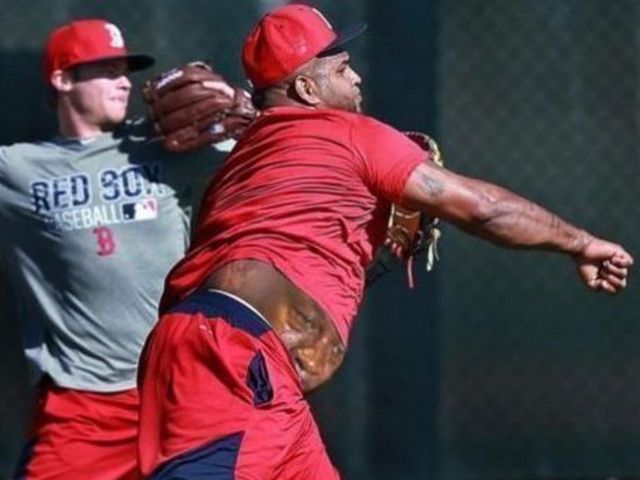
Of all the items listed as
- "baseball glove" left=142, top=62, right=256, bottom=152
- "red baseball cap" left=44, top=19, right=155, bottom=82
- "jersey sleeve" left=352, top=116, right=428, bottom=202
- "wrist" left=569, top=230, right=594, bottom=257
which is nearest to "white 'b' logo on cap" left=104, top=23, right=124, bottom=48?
"red baseball cap" left=44, top=19, right=155, bottom=82

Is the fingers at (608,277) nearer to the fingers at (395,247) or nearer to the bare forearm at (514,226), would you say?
the bare forearm at (514,226)

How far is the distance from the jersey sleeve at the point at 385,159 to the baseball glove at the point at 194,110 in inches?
56.1

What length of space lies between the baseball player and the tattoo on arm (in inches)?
63.7

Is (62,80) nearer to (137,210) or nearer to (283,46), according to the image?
(137,210)

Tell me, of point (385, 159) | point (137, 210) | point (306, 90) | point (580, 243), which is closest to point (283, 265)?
point (385, 159)

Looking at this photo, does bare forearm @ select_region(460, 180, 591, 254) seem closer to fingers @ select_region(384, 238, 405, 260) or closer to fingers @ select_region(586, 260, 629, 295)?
fingers @ select_region(586, 260, 629, 295)

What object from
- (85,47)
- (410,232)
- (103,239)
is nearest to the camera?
(410,232)

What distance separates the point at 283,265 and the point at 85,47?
68.9 inches

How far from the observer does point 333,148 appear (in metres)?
5.31

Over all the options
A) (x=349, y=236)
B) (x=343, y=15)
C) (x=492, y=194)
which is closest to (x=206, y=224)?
(x=349, y=236)

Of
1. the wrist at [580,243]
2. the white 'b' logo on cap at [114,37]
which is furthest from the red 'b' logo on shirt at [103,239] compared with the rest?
the wrist at [580,243]

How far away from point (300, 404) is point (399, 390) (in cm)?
210

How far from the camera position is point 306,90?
5.51 meters

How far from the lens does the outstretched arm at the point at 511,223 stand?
5.29 m
